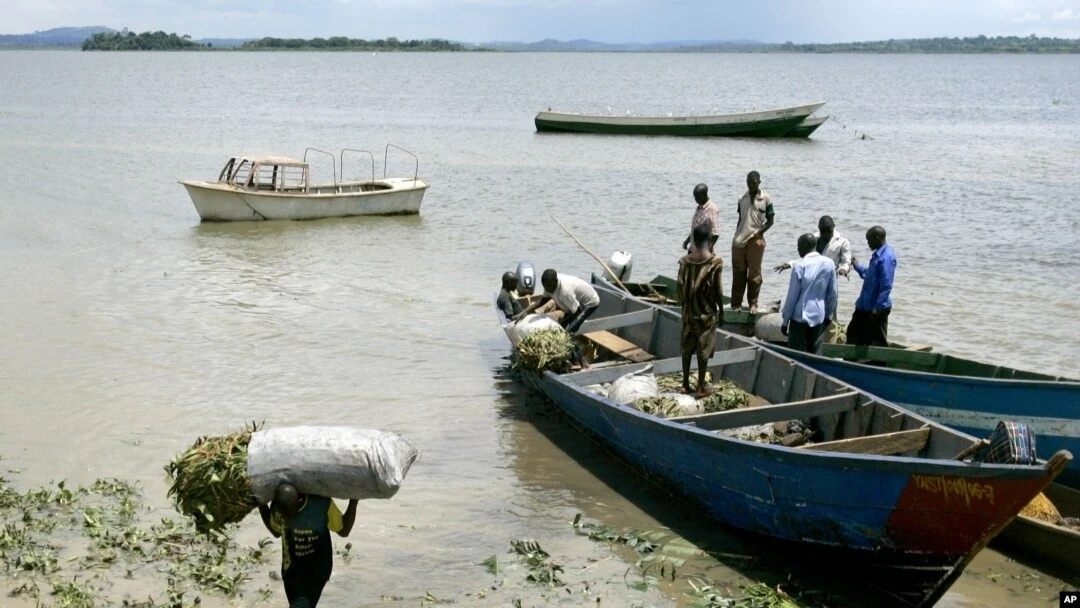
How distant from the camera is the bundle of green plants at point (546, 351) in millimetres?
10922

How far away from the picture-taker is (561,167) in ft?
114

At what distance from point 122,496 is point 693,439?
4.81 metres

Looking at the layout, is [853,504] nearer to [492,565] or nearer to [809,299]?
[492,565]

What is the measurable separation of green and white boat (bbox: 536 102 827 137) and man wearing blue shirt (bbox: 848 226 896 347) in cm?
3255

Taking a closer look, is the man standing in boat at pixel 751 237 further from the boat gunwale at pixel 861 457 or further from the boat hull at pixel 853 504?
the boat hull at pixel 853 504

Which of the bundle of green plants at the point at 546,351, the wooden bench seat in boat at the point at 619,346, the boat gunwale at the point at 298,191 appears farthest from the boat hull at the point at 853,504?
the boat gunwale at the point at 298,191

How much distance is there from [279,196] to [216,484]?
1780cm

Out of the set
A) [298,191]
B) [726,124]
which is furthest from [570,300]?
[726,124]

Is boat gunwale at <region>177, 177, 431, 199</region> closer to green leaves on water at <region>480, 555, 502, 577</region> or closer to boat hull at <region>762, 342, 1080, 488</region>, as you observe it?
boat hull at <region>762, 342, 1080, 488</region>

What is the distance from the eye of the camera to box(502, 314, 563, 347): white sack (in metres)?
11.3

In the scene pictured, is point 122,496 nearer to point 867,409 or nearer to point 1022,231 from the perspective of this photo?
point 867,409

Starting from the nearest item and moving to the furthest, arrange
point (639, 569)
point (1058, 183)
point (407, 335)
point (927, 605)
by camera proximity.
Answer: point (927, 605), point (639, 569), point (407, 335), point (1058, 183)

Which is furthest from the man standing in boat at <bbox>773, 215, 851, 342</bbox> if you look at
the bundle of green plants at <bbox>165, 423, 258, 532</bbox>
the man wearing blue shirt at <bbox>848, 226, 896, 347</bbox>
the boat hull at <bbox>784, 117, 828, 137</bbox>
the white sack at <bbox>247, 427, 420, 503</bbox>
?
the boat hull at <bbox>784, 117, 828, 137</bbox>

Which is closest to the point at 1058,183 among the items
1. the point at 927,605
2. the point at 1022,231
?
the point at 1022,231
